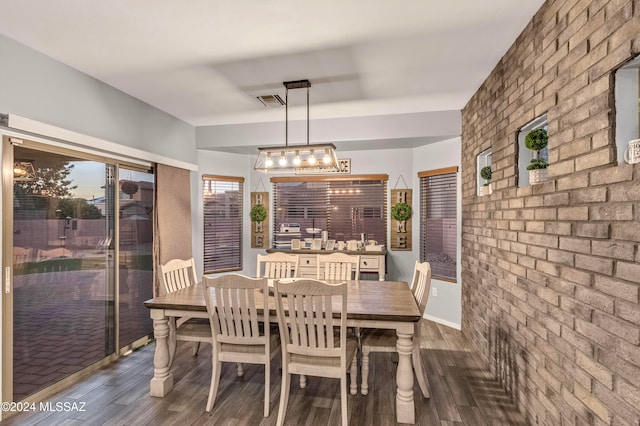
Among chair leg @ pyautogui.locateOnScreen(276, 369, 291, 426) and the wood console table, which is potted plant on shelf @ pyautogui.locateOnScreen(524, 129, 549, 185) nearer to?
chair leg @ pyautogui.locateOnScreen(276, 369, 291, 426)

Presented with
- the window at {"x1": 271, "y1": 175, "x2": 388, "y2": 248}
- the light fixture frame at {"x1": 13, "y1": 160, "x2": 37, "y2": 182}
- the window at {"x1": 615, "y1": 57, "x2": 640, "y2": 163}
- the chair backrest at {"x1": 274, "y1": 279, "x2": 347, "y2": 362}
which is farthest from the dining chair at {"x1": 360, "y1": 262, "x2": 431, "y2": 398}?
the light fixture frame at {"x1": 13, "y1": 160, "x2": 37, "y2": 182}

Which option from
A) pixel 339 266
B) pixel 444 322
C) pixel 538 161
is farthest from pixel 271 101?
pixel 444 322

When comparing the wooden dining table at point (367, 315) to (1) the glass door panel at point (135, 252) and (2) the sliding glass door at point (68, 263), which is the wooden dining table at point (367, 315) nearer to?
(2) the sliding glass door at point (68, 263)

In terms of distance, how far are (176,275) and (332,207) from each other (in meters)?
2.70

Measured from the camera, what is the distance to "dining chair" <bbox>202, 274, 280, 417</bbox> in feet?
8.11

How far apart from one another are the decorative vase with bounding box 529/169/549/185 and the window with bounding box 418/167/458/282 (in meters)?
2.22

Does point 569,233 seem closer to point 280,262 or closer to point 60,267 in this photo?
point 280,262

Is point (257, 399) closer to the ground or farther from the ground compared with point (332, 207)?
closer to the ground

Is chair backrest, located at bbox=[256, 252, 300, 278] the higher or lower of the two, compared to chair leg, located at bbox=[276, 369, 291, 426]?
higher

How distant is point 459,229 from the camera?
4348 millimetres

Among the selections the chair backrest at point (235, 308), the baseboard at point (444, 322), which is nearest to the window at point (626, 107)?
the chair backrest at point (235, 308)

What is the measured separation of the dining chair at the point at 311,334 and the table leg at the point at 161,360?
1062mm

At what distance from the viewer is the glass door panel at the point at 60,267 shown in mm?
2682

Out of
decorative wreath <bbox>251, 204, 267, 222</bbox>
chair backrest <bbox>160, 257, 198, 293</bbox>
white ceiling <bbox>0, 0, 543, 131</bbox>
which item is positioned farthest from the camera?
decorative wreath <bbox>251, 204, 267, 222</bbox>
